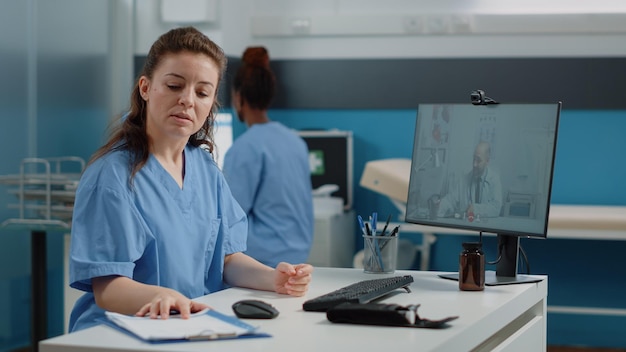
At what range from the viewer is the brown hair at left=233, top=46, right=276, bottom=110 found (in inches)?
150

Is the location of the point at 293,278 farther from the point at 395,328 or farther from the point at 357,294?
the point at 395,328

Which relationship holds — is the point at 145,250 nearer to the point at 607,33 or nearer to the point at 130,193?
the point at 130,193

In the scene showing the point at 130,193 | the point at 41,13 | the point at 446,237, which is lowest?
the point at 446,237

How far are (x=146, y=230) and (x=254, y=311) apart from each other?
1.21 ft

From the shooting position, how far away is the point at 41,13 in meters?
4.75

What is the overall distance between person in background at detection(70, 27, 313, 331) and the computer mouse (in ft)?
0.30

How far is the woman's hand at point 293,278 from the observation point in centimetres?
221

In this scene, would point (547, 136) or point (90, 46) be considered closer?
point (547, 136)

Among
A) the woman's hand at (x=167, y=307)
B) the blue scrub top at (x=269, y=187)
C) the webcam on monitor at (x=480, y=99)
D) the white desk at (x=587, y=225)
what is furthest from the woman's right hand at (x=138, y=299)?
the white desk at (x=587, y=225)

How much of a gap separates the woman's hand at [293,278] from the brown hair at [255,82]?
5.44ft

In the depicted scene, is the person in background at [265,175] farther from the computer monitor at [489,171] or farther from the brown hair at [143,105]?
the brown hair at [143,105]

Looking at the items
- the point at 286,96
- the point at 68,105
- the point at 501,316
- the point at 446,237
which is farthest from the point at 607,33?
the point at 501,316

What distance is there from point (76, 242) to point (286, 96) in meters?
3.55

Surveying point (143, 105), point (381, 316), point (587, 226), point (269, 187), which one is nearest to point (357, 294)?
point (381, 316)
